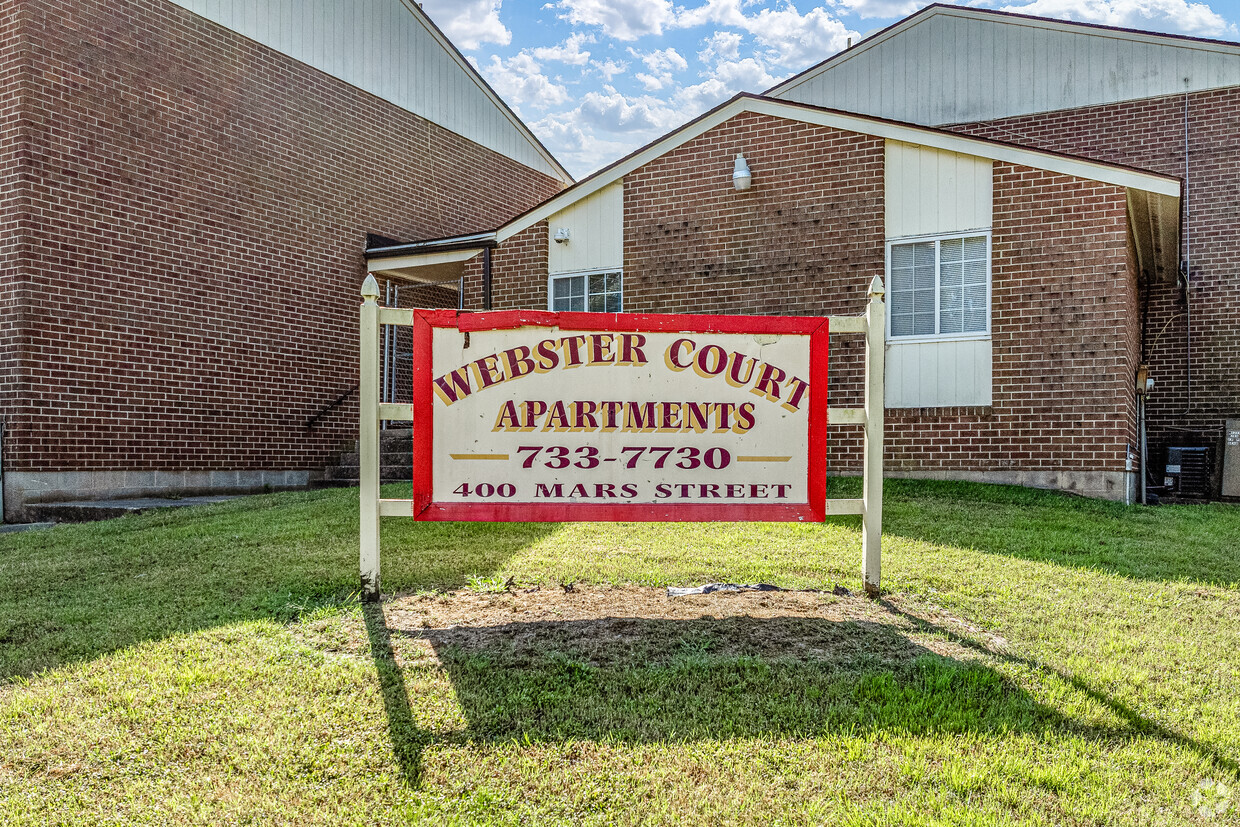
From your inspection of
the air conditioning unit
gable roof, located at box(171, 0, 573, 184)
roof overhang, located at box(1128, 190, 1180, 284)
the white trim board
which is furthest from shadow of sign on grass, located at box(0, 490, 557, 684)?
the white trim board

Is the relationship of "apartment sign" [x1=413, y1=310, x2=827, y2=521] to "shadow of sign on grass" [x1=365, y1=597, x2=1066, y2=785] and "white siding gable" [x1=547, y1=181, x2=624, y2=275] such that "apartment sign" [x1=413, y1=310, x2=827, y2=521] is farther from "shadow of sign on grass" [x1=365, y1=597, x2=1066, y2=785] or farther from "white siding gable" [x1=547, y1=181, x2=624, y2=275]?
"white siding gable" [x1=547, y1=181, x2=624, y2=275]

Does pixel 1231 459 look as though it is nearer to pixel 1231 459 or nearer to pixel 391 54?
pixel 1231 459

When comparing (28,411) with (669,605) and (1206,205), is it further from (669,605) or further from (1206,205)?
(1206,205)

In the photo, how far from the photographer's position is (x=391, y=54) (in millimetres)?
15016

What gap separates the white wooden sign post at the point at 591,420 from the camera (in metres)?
4.64

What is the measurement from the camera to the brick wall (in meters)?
9.48

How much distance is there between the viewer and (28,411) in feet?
32.2

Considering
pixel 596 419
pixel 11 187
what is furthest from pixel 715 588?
pixel 11 187

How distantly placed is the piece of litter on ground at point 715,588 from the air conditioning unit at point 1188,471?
989cm

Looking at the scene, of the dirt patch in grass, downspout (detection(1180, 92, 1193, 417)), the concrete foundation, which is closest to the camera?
the dirt patch in grass

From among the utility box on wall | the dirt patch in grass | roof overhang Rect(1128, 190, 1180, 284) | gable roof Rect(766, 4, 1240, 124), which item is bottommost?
the dirt patch in grass

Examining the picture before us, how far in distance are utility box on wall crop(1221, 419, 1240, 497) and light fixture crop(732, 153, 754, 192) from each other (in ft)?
25.5

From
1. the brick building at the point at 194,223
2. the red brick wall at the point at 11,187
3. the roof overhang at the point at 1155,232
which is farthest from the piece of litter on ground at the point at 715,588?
the red brick wall at the point at 11,187

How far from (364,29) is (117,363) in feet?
23.2
